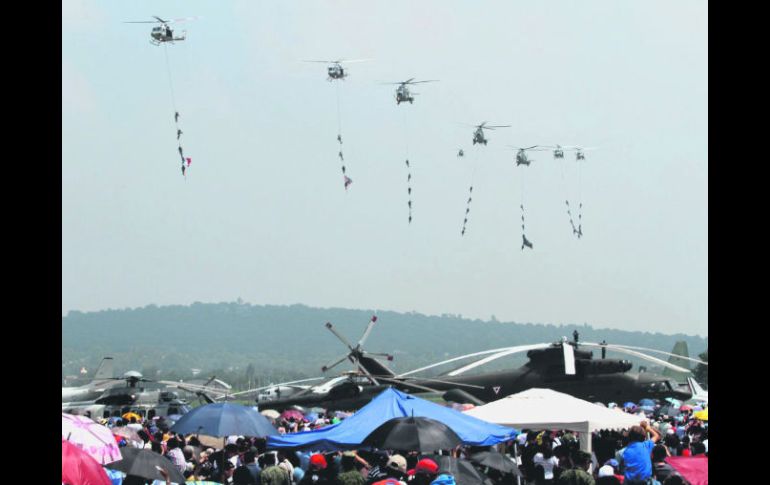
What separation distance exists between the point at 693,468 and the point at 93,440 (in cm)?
767

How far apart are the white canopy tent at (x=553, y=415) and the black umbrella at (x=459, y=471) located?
7.46 metres

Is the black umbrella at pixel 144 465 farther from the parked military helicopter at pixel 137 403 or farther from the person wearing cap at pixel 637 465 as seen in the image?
the parked military helicopter at pixel 137 403

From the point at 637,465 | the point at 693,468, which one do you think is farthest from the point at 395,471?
the point at 693,468

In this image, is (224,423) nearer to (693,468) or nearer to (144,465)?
(144,465)

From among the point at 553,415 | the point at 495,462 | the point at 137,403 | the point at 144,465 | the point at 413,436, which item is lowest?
the point at 137,403

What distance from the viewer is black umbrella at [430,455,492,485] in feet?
44.6

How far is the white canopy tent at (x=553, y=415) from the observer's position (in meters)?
21.3

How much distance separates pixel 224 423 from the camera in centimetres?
1816
